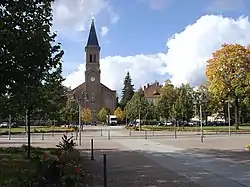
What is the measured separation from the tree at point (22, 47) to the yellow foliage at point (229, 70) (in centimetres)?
4875

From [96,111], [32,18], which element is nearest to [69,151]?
[32,18]

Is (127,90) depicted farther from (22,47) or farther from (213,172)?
(22,47)

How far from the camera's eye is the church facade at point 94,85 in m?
125

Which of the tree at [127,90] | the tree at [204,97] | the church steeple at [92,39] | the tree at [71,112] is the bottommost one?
the tree at [71,112]

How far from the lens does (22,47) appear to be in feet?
37.2

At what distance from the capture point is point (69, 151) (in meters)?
18.6

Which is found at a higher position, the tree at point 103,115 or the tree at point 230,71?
the tree at point 230,71

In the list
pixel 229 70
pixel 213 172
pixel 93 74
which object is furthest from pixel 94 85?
pixel 213 172

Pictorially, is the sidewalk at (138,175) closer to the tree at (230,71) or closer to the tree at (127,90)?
the tree at (230,71)

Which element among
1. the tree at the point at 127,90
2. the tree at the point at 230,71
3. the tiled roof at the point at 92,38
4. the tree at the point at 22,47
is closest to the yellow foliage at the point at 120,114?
the tree at the point at 127,90

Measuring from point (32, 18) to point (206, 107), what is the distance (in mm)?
79794

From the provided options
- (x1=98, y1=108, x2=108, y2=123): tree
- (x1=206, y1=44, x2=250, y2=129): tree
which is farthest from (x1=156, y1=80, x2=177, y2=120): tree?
(x1=206, y1=44, x2=250, y2=129): tree

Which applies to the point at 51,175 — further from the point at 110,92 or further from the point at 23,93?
the point at 110,92

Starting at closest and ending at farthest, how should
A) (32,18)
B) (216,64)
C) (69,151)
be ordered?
(32,18), (69,151), (216,64)
